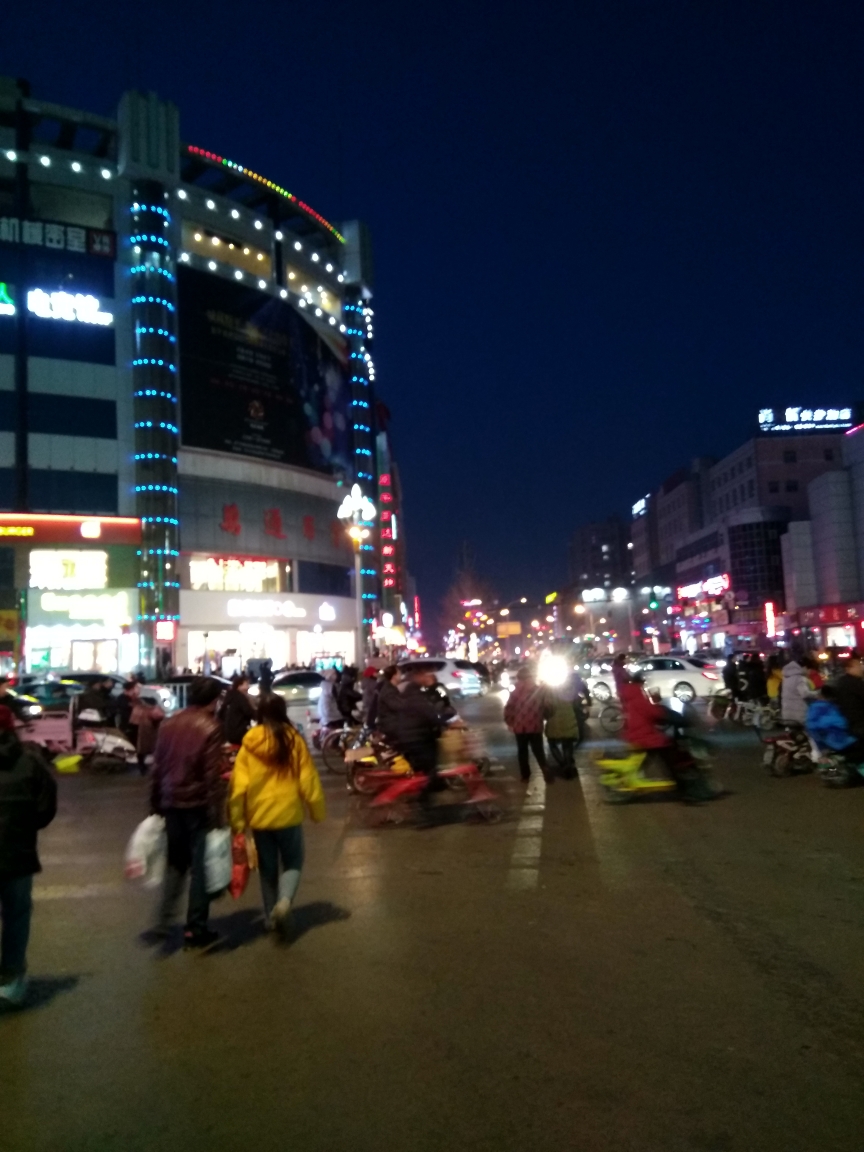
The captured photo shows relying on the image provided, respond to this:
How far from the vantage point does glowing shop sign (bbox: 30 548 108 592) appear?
4931 centimetres

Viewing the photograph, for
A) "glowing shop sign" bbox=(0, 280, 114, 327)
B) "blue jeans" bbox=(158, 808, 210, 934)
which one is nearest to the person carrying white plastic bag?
"blue jeans" bbox=(158, 808, 210, 934)

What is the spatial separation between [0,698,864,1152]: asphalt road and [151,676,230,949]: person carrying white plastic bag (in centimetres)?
30

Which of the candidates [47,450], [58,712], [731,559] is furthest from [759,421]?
[58,712]

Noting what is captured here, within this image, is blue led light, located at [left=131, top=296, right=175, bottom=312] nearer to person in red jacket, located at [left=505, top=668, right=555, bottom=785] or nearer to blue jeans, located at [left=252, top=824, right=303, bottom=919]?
person in red jacket, located at [left=505, top=668, right=555, bottom=785]

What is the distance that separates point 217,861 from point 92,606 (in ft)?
154

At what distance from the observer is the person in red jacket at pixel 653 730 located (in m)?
11.5

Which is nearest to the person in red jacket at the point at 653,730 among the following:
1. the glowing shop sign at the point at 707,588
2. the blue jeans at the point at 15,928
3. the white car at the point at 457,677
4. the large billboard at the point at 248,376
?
the blue jeans at the point at 15,928

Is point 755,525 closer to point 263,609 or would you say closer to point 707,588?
point 707,588

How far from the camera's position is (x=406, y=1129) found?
388 cm

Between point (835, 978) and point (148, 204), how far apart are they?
56.6m

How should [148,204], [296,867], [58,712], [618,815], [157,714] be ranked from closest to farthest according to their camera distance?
[296,867], [618,815], [157,714], [58,712], [148,204]

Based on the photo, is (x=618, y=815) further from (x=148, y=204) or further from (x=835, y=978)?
(x=148, y=204)

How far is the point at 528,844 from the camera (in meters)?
9.68

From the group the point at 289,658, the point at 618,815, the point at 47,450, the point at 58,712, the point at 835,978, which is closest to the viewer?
the point at 835,978
